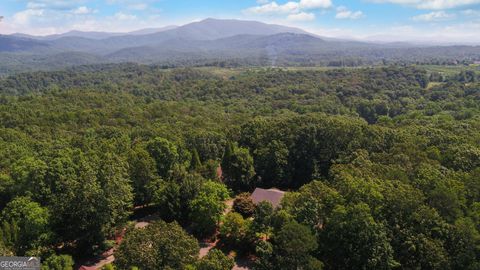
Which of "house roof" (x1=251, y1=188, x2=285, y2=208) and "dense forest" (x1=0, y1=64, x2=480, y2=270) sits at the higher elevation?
"dense forest" (x1=0, y1=64, x2=480, y2=270)

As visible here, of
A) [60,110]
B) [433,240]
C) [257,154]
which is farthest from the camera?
[60,110]

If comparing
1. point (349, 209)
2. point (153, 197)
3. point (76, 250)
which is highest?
point (349, 209)

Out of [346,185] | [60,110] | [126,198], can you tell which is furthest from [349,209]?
[60,110]

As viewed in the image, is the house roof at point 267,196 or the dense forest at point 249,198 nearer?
the dense forest at point 249,198

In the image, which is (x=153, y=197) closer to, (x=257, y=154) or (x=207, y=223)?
(x=207, y=223)

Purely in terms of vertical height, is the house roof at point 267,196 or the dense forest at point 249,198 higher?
the dense forest at point 249,198

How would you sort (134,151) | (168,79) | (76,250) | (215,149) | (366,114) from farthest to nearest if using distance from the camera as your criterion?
(168,79), (366,114), (215,149), (134,151), (76,250)

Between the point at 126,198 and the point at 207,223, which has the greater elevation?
the point at 126,198

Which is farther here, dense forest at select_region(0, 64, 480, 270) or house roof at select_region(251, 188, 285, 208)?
house roof at select_region(251, 188, 285, 208)

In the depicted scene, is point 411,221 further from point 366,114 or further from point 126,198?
point 366,114

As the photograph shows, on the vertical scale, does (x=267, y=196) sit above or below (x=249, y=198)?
above

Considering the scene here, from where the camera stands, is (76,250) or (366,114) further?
(366,114)
